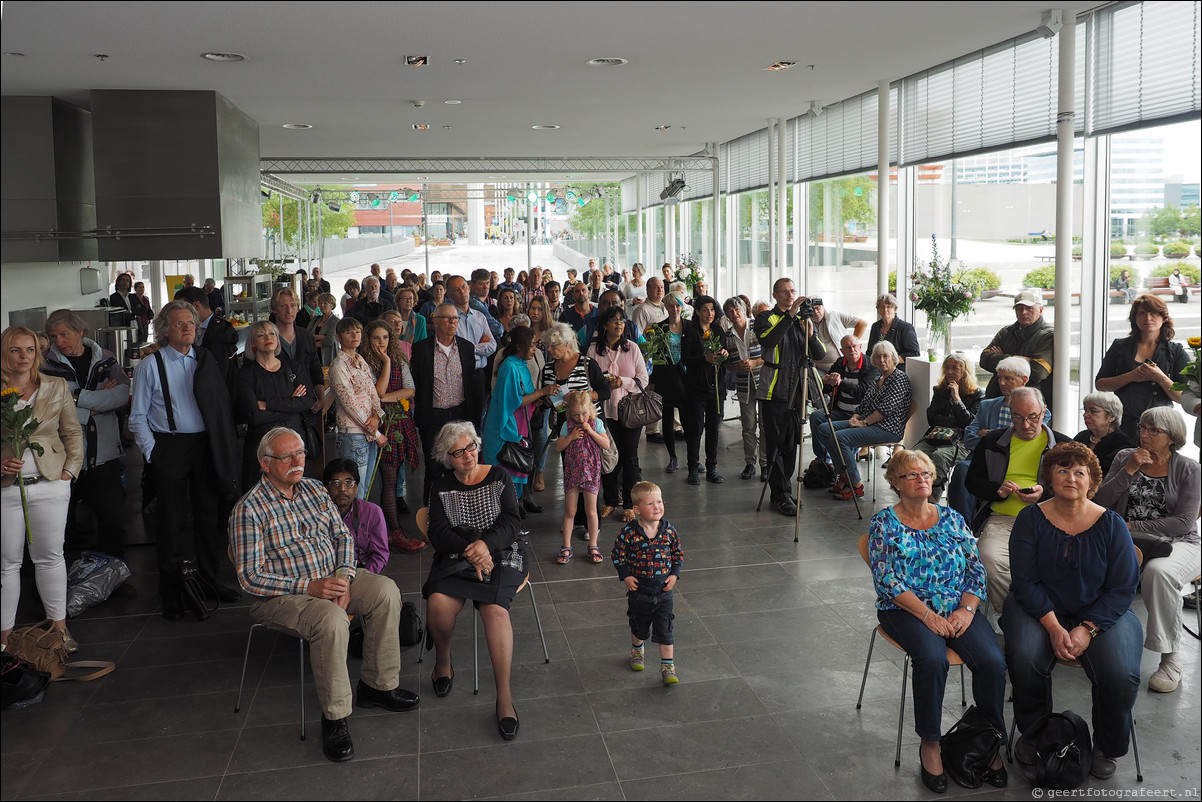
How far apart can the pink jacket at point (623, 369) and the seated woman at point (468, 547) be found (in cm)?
268

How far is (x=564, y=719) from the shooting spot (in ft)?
14.2

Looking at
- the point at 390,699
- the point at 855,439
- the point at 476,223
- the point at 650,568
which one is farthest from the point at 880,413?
the point at 476,223

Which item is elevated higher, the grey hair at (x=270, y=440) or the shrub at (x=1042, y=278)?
the shrub at (x=1042, y=278)

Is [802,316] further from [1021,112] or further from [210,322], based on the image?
[210,322]

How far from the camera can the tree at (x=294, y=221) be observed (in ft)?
110

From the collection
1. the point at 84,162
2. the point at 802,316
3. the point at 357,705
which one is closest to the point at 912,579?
the point at 357,705

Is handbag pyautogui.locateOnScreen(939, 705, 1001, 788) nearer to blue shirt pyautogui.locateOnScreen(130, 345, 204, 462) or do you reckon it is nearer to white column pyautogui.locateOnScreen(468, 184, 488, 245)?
blue shirt pyautogui.locateOnScreen(130, 345, 204, 462)

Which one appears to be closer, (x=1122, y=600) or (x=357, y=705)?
(x=1122, y=600)

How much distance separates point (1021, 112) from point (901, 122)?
225 centimetres

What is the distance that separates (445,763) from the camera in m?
3.96

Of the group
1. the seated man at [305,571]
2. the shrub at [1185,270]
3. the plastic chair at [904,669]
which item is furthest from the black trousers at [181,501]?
the shrub at [1185,270]

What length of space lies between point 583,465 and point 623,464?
1.08 m

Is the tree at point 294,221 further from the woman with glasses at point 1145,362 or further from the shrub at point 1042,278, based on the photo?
the woman with glasses at point 1145,362

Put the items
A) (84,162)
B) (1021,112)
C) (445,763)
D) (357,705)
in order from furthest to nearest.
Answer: (84,162) → (1021,112) → (357,705) → (445,763)
